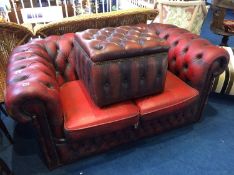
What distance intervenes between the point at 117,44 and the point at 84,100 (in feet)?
1.53

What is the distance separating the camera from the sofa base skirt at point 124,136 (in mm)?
1504

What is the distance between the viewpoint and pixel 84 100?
1534mm

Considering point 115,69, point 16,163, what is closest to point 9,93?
point 115,69

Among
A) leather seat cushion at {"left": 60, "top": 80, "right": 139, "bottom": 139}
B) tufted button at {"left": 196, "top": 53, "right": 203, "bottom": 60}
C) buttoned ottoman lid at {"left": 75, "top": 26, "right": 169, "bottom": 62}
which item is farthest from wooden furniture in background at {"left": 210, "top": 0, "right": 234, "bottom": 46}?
leather seat cushion at {"left": 60, "top": 80, "right": 139, "bottom": 139}

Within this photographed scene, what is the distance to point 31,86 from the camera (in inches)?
46.9

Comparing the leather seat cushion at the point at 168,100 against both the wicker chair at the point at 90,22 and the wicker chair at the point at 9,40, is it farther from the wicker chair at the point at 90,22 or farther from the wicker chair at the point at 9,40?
the wicker chair at the point at 9,40

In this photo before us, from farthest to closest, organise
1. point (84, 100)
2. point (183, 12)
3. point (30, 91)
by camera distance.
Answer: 1. point (183, 12)
2. point (84, 100)
3. point (30, 91)

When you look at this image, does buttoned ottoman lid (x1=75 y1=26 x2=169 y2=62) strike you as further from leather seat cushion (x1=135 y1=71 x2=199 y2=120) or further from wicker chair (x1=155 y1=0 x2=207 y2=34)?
wicker chair (x1=155 y1=0 x2=207 y2=34)

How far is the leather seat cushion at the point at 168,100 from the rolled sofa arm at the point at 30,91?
600 millimetres

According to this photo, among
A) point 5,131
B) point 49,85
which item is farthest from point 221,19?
point 5,131

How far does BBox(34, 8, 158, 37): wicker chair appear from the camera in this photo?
177 cm

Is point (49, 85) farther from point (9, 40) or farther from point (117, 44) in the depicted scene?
point (9, 40)

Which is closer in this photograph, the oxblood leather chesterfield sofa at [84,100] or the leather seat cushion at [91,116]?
the oxblood leather chesterfield sofa at [84,100]

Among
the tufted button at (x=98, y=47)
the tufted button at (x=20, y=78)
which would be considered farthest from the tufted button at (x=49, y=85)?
the tufted button at (x=98, y=47)
